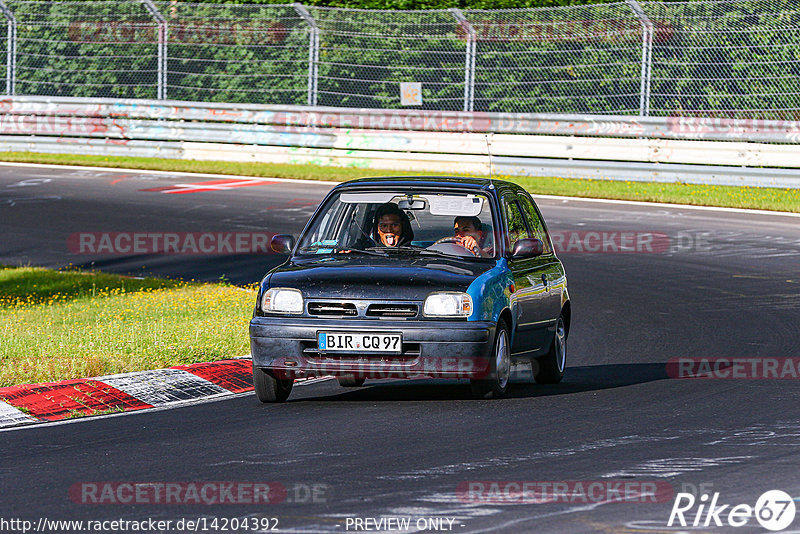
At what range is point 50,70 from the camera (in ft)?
96.4

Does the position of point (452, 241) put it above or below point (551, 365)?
above

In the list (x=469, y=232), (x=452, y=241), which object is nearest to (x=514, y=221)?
(x=469, y=232)

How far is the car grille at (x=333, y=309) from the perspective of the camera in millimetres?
8805

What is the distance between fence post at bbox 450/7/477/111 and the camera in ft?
82.5

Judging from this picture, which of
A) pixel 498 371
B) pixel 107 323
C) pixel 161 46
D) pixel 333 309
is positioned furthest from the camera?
pixel 161 46

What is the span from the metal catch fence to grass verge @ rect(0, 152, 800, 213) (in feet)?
4.39

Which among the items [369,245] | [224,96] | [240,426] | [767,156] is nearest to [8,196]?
[224,96]

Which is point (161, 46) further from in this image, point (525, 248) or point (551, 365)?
point (525, 248)

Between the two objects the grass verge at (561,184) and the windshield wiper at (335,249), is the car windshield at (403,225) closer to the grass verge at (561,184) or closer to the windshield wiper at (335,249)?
the windshield wiper at (335,249)

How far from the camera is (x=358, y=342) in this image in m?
8.70

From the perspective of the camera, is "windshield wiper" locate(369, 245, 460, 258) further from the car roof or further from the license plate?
the license plate

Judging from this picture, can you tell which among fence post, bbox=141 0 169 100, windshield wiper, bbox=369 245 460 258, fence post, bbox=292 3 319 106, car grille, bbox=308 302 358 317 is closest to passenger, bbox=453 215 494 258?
windshield wiper, bbox=369 245 460 258

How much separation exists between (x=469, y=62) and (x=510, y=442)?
59.8ft

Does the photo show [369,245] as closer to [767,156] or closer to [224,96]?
[767,156]
